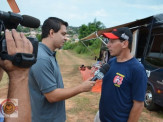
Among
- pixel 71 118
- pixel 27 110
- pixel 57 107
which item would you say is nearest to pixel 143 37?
pixel 71 118

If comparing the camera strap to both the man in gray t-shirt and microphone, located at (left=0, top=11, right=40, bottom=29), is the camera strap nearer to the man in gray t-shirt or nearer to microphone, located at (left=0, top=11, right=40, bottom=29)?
microphone, located at (left=0, top=11, right=40, bottom=29)

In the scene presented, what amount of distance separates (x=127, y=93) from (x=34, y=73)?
108 cm

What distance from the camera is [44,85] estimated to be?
171cm

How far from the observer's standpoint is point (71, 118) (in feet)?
14.5

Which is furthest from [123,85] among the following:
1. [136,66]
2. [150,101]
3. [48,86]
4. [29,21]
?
[150,101]

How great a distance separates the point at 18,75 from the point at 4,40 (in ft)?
0.65

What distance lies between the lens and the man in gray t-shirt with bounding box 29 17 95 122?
5.64 feet

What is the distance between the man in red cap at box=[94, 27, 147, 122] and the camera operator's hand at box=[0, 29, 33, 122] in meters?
1.34

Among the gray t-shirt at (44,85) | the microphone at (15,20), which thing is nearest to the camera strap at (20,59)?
the microphone at (15,20)

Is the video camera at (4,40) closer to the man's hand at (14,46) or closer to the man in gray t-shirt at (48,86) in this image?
the man's hand at (14,46)

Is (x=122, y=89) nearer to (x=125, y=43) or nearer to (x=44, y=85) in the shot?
(x=125, y=43)

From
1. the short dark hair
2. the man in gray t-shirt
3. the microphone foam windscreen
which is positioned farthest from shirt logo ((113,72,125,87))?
the microphone foam windscreen

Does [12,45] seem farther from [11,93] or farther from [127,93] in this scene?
[127,93]

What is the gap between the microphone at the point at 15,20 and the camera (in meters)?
1.02
